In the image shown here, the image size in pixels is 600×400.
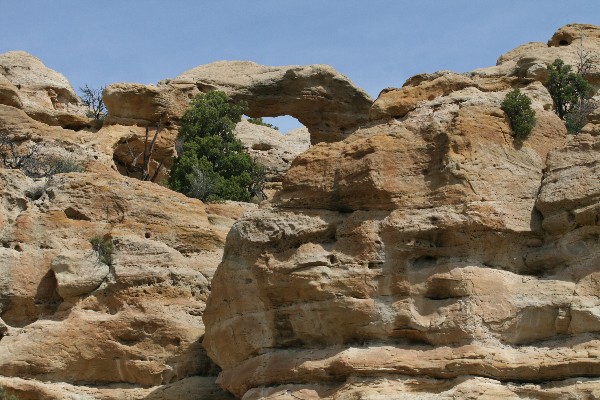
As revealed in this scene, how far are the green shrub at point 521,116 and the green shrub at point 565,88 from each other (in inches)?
333

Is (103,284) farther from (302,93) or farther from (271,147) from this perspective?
(302,93)

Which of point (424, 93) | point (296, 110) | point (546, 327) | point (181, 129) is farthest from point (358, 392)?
point (296, 110)

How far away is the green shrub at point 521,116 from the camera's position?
2159cm

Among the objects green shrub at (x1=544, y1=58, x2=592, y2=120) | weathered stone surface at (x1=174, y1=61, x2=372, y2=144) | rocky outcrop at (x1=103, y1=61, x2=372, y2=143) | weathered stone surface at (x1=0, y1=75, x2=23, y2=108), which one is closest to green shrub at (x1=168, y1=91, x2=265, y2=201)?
rocky outcrop at (x1=103, y1=61, x2=372, y2=143)

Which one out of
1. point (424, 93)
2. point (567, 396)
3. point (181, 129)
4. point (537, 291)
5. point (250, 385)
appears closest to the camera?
point (567, 396)

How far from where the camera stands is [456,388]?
1900 cm

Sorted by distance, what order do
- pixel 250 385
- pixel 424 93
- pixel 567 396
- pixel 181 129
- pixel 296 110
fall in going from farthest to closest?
1. pixel 296 110
2. pixel 181 129
3. pixel 424 93
4. pixel 250 385
5. pixel 567 396

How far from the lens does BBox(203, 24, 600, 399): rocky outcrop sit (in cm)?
1931

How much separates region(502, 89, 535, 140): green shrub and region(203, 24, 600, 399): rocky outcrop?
181 mm

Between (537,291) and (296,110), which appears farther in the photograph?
(296,110)

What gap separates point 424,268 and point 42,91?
76.8ft

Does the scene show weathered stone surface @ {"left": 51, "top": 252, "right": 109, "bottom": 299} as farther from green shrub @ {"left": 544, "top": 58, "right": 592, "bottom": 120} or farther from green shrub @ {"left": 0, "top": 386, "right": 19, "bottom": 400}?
green shrub @ {"left": 544, "top": 58, "right": 592, "bottom": 120}

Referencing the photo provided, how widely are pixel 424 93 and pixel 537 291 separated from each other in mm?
4874

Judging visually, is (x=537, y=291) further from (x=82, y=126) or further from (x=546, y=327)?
(x=82, y=126)
